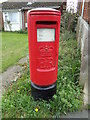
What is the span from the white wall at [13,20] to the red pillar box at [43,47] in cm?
1458

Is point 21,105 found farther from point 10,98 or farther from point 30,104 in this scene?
point 10,98

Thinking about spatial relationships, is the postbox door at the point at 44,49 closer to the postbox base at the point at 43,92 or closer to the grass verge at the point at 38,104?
the postbox base at the point at 43,92

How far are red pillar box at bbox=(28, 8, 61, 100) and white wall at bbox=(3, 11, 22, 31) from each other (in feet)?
47.8

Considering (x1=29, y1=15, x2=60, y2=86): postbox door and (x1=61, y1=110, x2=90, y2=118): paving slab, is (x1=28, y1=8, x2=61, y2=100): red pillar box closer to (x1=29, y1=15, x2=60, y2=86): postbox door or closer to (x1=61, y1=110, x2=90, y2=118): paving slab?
(x1=29, y1=15, x2=60, y2=86): postbox door

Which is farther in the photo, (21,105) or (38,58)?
(21,105)

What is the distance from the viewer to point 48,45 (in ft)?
5.74

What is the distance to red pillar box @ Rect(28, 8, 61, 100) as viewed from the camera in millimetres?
1618

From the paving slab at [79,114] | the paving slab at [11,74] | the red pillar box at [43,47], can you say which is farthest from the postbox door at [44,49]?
the paving slab at [11,74]

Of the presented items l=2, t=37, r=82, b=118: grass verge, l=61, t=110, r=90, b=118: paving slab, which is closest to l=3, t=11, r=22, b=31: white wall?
l=2, t=37, r=82, b=118: grass verge

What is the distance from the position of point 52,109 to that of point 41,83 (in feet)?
1.64

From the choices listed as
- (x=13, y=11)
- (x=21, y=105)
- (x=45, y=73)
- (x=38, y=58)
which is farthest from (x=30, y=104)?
(x=13, y=11)

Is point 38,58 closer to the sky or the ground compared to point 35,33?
closer to the ground

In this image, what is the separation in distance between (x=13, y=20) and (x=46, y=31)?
1568 cm

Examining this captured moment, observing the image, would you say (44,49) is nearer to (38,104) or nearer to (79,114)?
(38,104)
